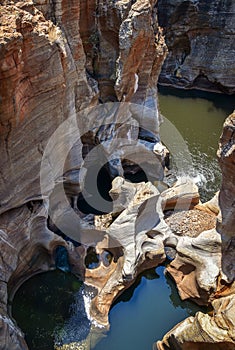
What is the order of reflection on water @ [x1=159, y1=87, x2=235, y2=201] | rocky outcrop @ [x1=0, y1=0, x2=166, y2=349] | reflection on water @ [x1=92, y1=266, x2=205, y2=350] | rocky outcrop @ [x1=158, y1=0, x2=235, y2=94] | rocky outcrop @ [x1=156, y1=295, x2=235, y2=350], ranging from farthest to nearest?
rocky outcrop @ [x1=158, y1=0, x2=235, y2=94]
reflection on water @ [x1=159, y1=87, x2=235, y2=201]
reflection on water @ [x1=92, y1=266, x2=205, y2=350]
rocky outcrop @ [x1=0, y1=0, x2=166, y2=349]
rocky outcrop @ [x1=156, y1=295, x2=235, y2=350]

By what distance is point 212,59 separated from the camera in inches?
703

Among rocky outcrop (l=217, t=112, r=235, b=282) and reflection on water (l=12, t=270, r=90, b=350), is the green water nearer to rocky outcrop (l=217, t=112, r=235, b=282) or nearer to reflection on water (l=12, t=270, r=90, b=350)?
Result: reflection on water (l=12, t=270, r=90, b=350)

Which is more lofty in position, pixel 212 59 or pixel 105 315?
pixel 212 59

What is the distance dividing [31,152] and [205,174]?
7.15m

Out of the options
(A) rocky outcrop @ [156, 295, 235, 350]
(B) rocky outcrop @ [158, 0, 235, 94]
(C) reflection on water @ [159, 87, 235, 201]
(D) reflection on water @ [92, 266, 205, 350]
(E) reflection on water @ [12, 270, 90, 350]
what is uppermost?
(B) rocky outcrop @ [158, 0, 235, 94]

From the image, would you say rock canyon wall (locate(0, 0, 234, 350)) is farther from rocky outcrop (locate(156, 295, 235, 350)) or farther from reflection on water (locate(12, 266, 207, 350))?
reflection on water (locate(12, 266, 207, 350))

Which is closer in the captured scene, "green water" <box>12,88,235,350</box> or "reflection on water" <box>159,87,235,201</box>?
"green water" <box>12,88,235,350</box>

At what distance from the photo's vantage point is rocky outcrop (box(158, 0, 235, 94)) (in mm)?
16906

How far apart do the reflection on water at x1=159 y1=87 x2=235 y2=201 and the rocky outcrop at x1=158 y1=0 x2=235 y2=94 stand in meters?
0.69

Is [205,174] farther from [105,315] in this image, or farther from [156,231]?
[105,315]

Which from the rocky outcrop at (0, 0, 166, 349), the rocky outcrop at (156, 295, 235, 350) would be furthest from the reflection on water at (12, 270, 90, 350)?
the rocky outcrop at (156, 295, 235, 350)

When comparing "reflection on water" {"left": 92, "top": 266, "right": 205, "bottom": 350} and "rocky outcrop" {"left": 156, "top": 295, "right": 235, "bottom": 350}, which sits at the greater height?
"rocky outcrop" {"left": 156, "top": 295, "right": 235, "bottom": 350}

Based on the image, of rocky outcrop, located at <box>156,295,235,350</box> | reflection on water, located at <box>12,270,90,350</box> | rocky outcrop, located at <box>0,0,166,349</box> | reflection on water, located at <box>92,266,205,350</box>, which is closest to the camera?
rocky outcrop, located at <box>156,295,235,350</box>

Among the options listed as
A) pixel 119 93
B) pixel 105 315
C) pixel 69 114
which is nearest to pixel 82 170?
pixel 69 114
